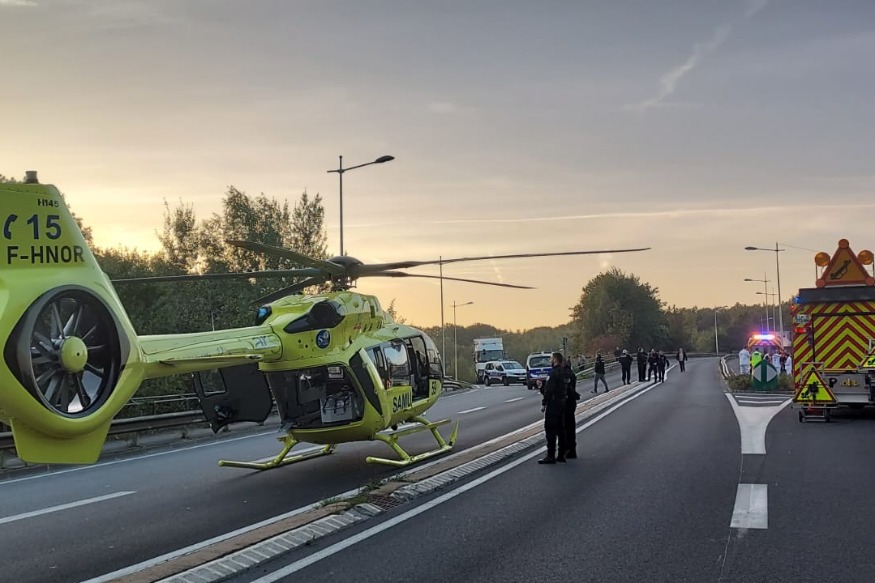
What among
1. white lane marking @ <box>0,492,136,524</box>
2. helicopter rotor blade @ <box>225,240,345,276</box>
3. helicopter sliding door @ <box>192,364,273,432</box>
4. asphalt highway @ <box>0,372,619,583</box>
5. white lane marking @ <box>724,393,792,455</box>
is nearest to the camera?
asphalt highway @ <box>0,372,619,583</box>

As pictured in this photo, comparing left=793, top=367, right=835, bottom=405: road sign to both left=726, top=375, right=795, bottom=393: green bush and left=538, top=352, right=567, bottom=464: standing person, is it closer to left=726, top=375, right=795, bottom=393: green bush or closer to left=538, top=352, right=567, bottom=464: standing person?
left=538, top=352, right=567, bottom=464: standing person

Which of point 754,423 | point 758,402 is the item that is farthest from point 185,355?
point 758,402

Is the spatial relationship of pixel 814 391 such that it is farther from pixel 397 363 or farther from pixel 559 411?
pixel 397 363

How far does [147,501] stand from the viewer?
10195mm

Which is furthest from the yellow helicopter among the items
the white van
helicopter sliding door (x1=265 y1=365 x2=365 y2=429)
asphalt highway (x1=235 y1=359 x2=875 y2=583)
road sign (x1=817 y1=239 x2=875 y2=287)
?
the white van

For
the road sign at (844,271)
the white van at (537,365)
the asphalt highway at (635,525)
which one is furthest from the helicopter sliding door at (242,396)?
the white van at (537,365)

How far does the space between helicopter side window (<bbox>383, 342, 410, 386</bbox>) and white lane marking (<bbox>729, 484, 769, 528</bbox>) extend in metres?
5.37

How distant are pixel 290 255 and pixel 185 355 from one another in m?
2.86

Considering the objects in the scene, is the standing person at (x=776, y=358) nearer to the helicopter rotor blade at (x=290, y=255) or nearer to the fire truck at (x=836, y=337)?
the fire truck at (x=836, y=337)

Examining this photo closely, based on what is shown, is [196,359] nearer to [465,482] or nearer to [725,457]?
[465,482]

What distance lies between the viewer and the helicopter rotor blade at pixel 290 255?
891 centimetres

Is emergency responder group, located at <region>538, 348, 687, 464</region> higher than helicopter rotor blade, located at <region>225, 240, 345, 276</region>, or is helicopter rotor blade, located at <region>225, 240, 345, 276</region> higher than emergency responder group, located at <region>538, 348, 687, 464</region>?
helicopter rotor blade, located at <region>225, 240, 345, 276</region>

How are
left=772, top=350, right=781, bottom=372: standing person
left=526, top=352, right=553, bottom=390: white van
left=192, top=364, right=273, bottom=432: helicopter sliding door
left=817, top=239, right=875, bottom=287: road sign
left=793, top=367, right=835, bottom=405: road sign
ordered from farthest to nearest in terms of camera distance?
left=526, top=352, right=553, bottom=390: white van → left=772, top=350, right=781, bottom=372: standing person → left=817, top=239, right=875, bottom=287: road sign → left=793, top=367, right=835, bottom=405: road sign → left=192, top=364, right=273, bottom=432: helicopter sliding door

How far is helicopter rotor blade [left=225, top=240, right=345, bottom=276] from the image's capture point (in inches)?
351
